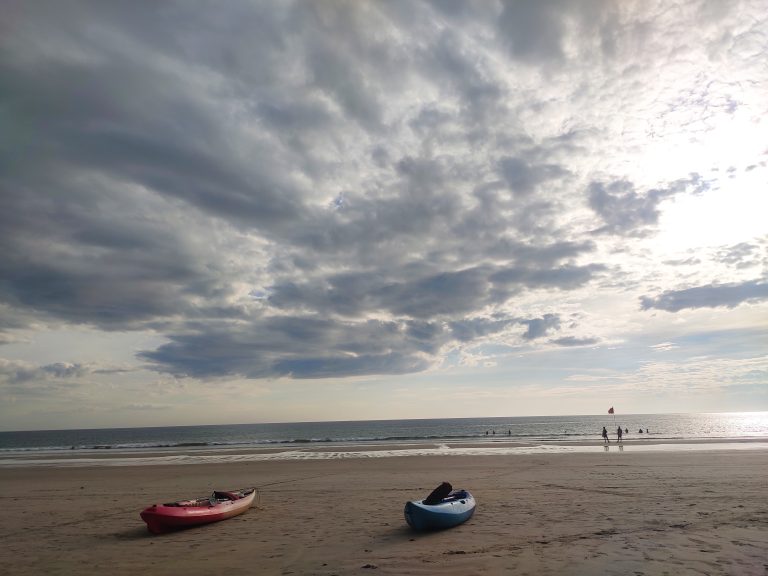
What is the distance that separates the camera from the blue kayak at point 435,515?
40.5 feet

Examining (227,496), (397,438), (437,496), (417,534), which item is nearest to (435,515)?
(417,534)

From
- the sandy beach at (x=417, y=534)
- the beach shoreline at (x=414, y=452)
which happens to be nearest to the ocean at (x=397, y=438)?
the beach shoreline at (x=414, y=452)

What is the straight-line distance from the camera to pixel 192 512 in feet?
45.4

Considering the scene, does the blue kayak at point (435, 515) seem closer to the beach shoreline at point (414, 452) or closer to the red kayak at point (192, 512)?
the red kayak at point (192, 512)

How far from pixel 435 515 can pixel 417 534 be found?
67cm

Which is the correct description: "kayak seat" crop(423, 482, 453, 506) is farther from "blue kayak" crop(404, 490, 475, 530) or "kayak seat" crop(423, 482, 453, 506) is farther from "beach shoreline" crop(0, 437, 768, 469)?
"beach shoreline" crop(0, 437, 768, 469)

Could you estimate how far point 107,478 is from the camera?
28.0 m

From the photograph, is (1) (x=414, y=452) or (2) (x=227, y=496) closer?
(2) (x=227, y=496)

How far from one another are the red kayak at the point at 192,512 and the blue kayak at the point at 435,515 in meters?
6.17

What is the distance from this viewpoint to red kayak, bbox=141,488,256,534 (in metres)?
13.2

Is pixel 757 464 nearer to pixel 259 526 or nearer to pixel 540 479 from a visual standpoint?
pixel 540 479

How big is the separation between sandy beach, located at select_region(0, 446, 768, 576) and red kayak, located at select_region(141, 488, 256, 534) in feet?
0.88

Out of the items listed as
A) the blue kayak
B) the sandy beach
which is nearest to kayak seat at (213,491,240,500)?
the sandy beach

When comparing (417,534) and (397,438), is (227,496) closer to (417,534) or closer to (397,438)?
(417,534)
